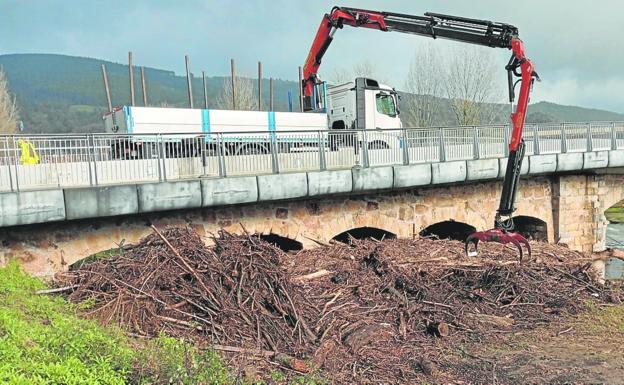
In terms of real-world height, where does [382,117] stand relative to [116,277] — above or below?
above

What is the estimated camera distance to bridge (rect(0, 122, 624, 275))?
9.35 metres

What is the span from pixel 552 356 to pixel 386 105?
12.7 metres

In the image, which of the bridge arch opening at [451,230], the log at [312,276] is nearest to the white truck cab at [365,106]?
the bridge arch opening at [451,230]

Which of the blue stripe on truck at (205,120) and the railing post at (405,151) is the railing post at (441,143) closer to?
the railing post at (405,151)

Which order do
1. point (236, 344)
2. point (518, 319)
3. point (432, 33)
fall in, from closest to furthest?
1. point (236, 344)
2. point (518, 319)
3. point (432, 33)

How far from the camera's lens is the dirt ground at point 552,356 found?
737 centimetres

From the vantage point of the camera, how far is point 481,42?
38.9ft

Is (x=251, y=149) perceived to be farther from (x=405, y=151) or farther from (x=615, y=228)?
(x=615, y=228)

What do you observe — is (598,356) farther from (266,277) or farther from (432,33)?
(432,33)

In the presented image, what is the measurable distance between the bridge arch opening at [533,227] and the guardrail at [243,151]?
2594mm

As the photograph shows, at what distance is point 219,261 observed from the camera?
878 centimetres

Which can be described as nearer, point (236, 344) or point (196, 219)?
point (236, 344)

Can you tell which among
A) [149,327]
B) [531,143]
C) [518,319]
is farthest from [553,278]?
[149,327]

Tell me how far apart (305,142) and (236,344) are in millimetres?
6889
